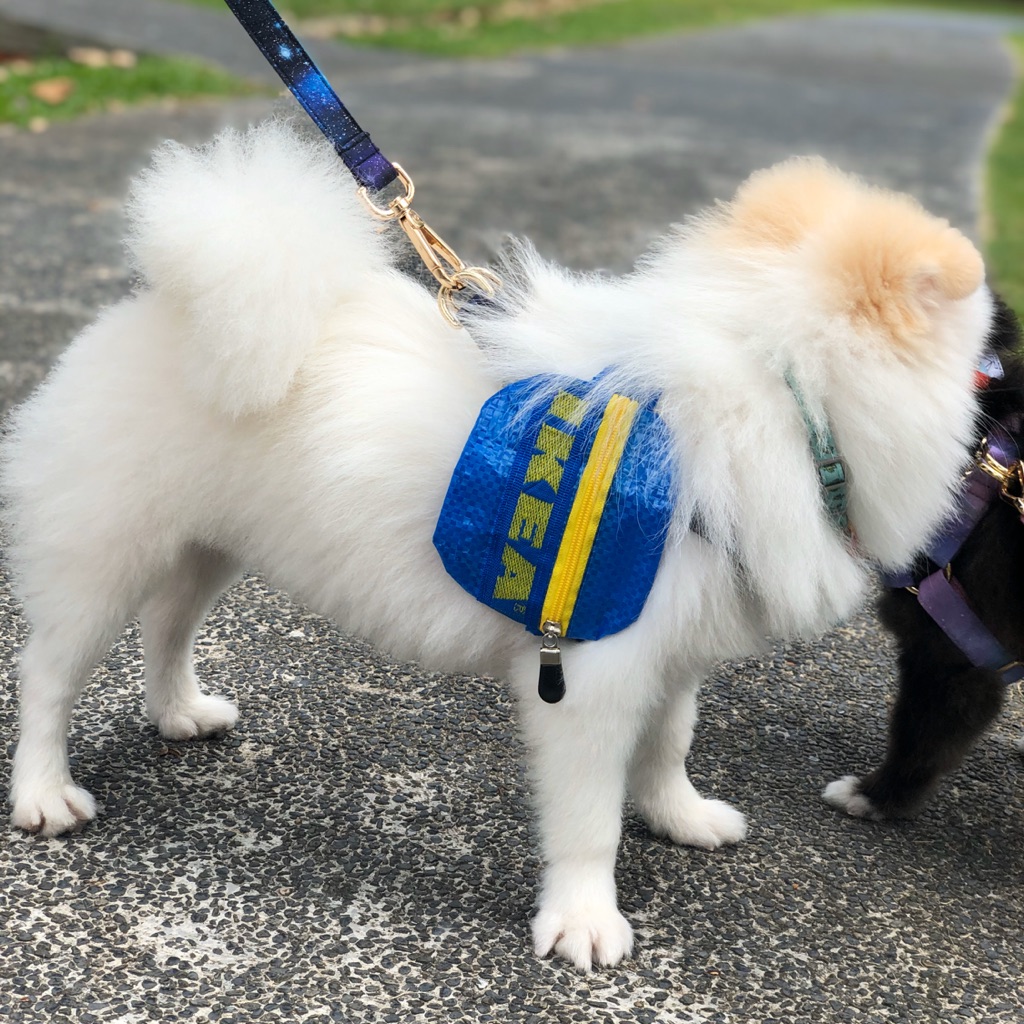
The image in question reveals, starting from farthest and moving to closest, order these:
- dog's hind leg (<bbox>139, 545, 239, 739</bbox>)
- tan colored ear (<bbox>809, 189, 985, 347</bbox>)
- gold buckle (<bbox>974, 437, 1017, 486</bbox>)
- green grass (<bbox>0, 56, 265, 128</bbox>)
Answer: green grass (<bbox>0, 56, 265, 128</bbox>)
dog's hind leg (<bbox>139, 545, 239, 739</bbox>)
gold buckle (<bbox>974, 437, 1017, 486</bbox>)
tan colored ear (<bbox>809, 189, 985, 347</bbox>)

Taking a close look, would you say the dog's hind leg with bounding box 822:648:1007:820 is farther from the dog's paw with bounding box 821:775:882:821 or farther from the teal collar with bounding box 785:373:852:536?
the teal collar with bounding box 785:373:852:536

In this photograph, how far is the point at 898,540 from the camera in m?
2.02

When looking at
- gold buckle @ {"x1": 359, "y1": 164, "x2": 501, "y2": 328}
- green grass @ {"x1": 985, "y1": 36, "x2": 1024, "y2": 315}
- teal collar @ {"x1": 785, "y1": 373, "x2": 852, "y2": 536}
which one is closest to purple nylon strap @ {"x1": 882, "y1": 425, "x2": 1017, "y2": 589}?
teal collar @ {"x1": 785, "y1": 373, "x2": 852, "y2": 536}

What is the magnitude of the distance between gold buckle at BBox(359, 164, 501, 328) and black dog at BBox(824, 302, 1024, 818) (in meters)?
0.93

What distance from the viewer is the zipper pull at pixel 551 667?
6.64 ft

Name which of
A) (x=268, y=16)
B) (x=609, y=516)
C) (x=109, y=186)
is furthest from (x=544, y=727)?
(x=109, y=186)

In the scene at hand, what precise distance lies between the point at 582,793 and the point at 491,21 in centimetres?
1606

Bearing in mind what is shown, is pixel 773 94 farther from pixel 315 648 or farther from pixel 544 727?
pixel 544 727

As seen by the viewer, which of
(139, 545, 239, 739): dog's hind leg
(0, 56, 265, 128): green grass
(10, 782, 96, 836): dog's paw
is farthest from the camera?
(0, 56, 265, 128): green grass

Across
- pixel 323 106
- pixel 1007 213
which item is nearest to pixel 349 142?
pixel 323 106

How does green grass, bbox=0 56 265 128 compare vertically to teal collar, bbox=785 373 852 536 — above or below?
above

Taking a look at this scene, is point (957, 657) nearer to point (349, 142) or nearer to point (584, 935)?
point (584, 935)

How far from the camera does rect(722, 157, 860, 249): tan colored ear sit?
6.39 ft

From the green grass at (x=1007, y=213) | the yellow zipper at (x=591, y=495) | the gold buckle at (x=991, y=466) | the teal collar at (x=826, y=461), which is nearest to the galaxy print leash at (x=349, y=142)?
the yellow zipper at (x=591, y=495)
